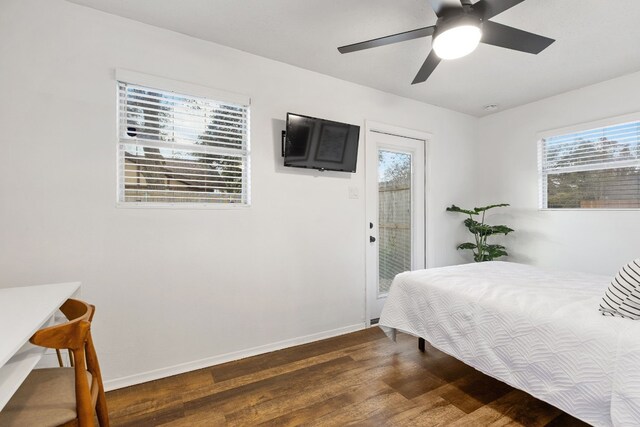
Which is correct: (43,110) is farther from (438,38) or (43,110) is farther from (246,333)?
(438,38)

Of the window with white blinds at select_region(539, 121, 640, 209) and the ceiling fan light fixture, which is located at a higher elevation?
the ceiling fan light fixture

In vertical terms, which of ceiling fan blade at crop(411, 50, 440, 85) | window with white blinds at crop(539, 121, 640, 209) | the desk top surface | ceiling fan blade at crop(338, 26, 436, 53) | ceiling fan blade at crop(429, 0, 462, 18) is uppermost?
ceiling fan blade at crop(429, 0, 462, 18)

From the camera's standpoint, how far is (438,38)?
5.53ft

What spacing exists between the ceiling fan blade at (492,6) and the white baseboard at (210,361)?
267 cm

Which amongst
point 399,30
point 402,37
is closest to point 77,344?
point 402,37

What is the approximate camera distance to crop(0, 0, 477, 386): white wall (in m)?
1.79

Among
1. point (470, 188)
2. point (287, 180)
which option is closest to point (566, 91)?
point (470, 188)

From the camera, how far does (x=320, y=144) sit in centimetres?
271

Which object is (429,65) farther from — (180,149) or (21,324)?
(21,324)

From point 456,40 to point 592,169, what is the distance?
8.58 feet

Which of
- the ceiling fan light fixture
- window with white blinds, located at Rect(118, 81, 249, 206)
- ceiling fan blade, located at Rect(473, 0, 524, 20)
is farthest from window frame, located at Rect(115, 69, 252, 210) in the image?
ceiling fan blade, located at Rect(473, 0, 524, 20)

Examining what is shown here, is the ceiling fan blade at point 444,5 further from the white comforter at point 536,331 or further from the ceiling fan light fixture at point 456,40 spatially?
the white comforter at point 536,331

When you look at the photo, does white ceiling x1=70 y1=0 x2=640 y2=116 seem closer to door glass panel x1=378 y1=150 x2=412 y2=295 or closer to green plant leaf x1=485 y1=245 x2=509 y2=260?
door glass panel x1=378 y1=150 x2=412 y2=295

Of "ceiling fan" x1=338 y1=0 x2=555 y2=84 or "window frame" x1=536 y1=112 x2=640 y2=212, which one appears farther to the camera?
"window frame" x1=536 y1=112 x2=640 y2=212
